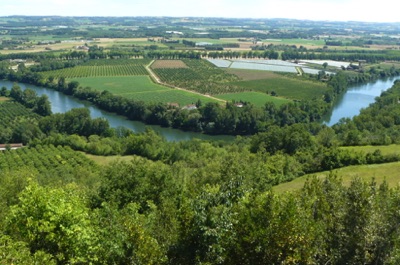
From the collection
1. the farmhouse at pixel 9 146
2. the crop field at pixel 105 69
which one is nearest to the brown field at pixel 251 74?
the crop field at pixel 105 69

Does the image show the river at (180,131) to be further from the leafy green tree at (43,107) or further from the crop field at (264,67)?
the crop field at (264,67)

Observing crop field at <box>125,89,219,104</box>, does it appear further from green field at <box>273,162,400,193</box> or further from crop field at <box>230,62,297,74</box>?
green field at <box>273,162,400,193</box>

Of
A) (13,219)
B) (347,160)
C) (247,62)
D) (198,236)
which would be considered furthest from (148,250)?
(247,62)

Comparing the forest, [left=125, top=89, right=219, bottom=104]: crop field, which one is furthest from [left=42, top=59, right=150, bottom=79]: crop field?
[left=125, top=89, right=219, bottom=104]: crop field

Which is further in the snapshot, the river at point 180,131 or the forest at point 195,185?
the river at point 180,131

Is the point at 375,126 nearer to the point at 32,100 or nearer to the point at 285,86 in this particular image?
the point at 285,86
